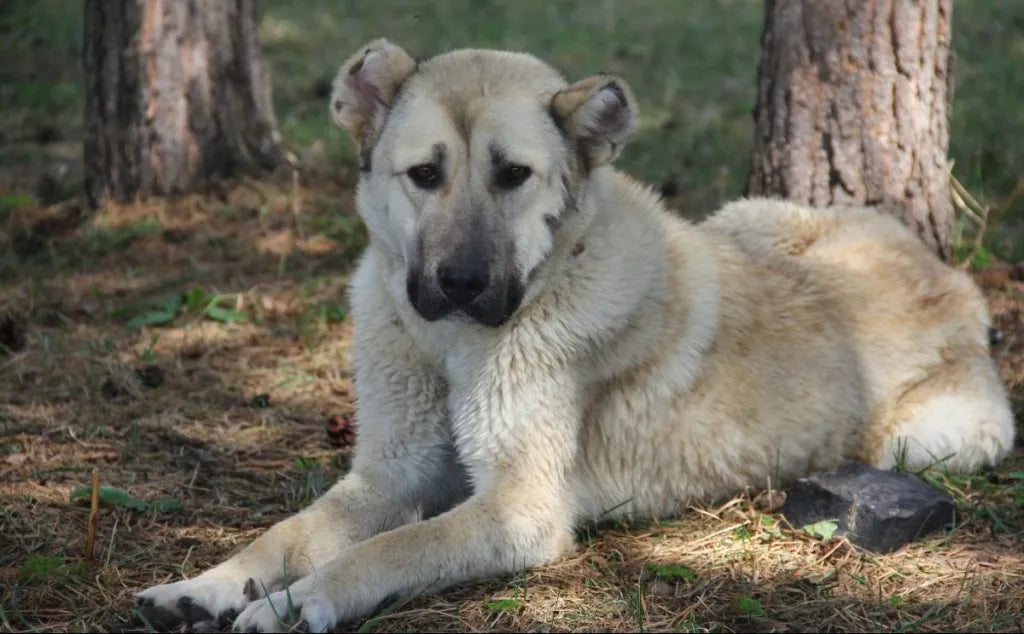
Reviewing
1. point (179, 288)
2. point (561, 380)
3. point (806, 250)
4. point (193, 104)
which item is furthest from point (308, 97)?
point (561, 380)

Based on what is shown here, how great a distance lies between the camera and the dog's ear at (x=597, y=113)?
3865mm

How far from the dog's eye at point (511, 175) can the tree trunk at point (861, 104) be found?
85.9 inches

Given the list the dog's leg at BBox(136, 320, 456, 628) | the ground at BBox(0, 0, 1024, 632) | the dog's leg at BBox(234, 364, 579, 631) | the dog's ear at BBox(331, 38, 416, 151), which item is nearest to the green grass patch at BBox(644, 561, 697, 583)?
the ground at BBox(0, 0, 1024, 632)

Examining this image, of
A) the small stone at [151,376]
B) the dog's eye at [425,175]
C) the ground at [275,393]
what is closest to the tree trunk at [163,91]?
the ground at [275,393]

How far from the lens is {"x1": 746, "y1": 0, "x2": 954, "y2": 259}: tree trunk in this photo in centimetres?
539

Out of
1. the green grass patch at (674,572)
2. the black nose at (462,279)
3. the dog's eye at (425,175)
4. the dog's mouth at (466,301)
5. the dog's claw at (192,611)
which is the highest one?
the dog's eye at (425,175)

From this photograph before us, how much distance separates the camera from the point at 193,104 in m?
6.99

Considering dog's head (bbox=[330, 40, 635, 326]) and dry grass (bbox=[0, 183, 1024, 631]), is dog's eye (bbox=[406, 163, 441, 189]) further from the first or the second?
dry grass (bbox=[0, 183, 1024, 631])

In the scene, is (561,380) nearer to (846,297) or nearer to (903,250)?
(846,297)

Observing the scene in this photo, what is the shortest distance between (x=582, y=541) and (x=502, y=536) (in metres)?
0.44

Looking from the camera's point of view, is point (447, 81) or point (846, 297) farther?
point (846, 297)

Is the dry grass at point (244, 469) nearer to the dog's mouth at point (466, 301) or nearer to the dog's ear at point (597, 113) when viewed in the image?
the dog's mouth at point (466, 301)

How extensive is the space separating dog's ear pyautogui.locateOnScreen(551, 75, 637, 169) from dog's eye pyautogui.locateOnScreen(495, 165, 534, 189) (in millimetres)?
226

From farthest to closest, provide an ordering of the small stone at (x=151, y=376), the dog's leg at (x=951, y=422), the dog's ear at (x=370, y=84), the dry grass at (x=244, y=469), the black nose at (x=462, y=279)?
1. the small stone at (x=151, y=376)
2. the dog's leg at (x=951, y=422)
3. the dog's ear at (x=370, y=84)
4. the black nose at (x=462, y=279)
5. the dry grass at (x=244, y=469)
